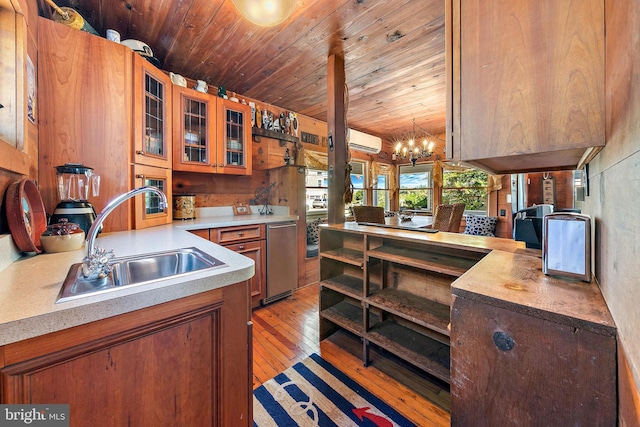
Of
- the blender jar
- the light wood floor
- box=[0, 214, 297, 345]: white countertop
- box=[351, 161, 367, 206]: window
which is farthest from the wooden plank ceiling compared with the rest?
the light wood floor

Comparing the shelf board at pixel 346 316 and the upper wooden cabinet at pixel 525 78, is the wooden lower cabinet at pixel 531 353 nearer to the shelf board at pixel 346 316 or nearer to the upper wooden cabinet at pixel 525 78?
the upper wooden cabinet at pixel 525 78

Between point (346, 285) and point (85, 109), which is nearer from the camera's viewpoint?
point (85, 109)

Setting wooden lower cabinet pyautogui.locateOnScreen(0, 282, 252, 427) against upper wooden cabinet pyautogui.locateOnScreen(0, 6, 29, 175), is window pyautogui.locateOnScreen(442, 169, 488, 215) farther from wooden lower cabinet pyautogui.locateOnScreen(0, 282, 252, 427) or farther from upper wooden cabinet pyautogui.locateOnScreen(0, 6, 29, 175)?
upper wooden cabinet pyautogui.locateOnScreen(0, 6, 29, 175)

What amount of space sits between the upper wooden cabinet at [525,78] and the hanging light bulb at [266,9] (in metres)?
0.91

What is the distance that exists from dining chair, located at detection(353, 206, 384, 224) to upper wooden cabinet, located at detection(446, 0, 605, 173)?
1775mm

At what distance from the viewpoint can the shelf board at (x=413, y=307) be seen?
4.49 feet

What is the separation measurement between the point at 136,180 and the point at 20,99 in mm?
781

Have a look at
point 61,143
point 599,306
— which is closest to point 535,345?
point 599,306

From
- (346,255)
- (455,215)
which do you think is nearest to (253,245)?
(346,255)

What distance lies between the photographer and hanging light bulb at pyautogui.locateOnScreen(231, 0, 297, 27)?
1.37 metres

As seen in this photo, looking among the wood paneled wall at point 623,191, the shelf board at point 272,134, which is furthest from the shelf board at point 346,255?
the shelf board at point 272,134

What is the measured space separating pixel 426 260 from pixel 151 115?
7.87 ft

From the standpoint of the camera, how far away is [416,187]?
18.7 ft

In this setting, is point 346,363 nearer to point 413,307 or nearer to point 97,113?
point 413,307
